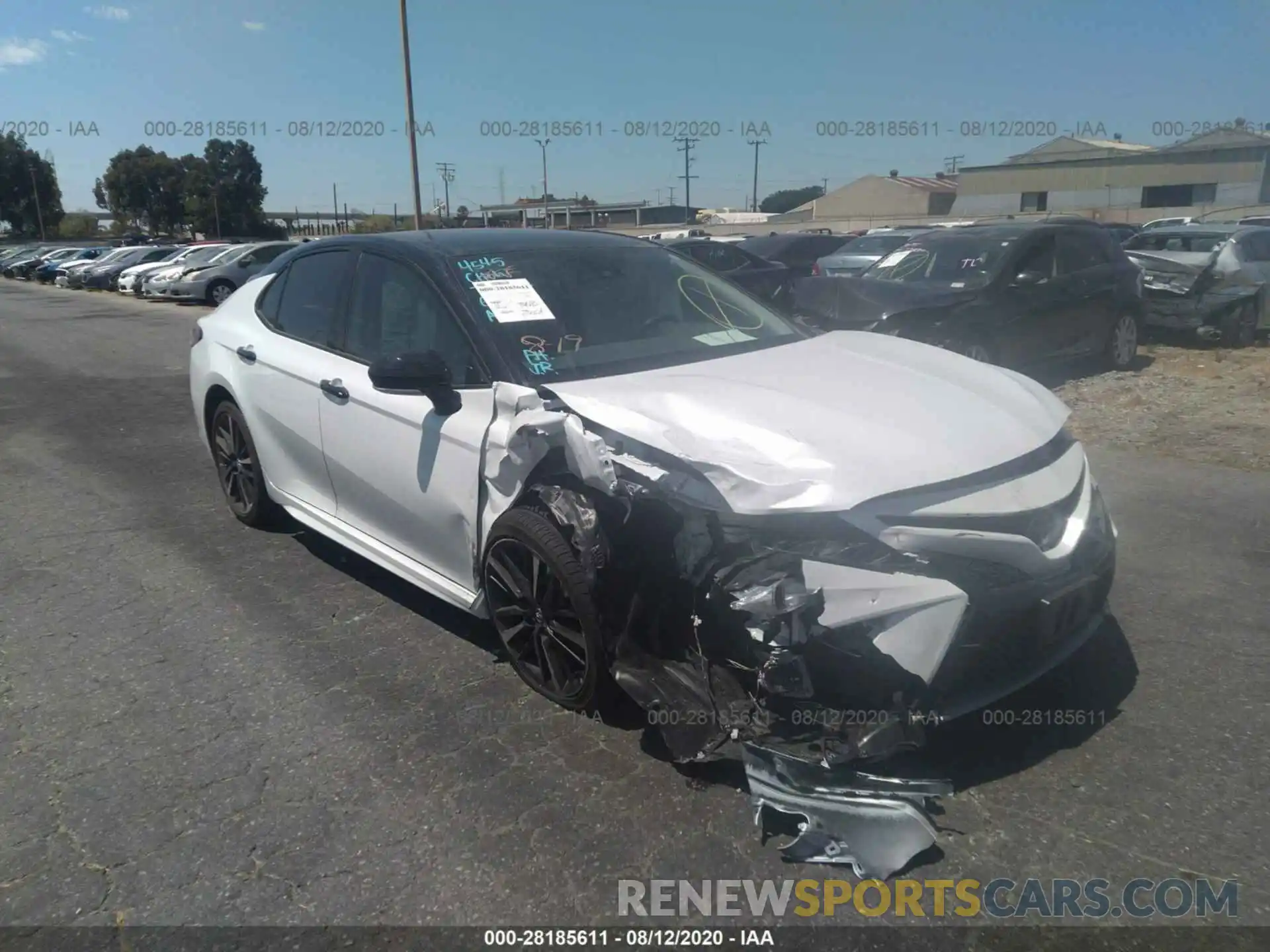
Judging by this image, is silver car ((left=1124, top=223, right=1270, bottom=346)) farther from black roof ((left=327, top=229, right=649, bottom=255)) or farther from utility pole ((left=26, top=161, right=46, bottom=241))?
utility pole ((left=26, top=161, right=46, bottom=241))

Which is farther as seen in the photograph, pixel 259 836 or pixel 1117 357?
pixel 1117 357

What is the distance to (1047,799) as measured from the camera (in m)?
Result: 2.80

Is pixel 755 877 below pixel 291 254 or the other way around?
below

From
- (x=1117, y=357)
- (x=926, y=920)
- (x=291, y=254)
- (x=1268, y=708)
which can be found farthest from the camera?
(x=1117, y=357)

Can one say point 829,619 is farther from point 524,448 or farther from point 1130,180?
point 1130,180

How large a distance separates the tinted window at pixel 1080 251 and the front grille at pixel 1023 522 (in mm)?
6613

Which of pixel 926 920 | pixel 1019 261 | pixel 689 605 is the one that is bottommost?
pixel 926 920

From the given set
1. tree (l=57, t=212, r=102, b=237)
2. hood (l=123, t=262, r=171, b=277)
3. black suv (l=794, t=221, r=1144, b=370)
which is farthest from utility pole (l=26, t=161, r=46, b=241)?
black suv (l=794, t=221, r=1144, b=370)

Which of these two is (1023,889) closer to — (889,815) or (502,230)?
(889,815)

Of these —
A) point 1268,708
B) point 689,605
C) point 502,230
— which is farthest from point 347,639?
point 1268,708

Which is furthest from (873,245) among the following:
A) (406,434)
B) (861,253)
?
A: (406,434)

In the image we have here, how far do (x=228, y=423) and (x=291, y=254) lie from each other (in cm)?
102

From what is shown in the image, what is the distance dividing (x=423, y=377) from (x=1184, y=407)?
288 inches

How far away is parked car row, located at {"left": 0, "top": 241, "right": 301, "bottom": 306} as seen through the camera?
23.8 metres
